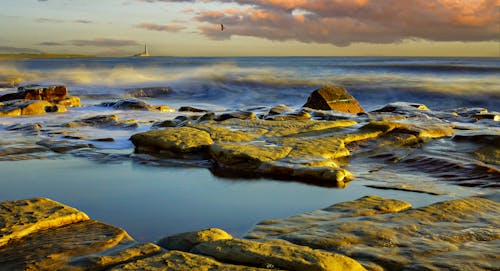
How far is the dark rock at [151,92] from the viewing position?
23.9m

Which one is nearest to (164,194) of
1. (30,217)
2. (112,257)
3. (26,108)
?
(30,217)

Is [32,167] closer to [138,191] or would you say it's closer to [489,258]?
[138,191]

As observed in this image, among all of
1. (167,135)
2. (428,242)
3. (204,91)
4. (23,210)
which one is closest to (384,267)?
(428,242)

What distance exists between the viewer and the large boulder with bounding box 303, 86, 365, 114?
1101 cm

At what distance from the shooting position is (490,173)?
512cm

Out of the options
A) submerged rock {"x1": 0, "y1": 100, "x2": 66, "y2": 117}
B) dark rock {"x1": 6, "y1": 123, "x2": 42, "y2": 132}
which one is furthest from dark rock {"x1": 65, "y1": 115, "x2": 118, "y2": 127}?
submerged rock {"x1": 0, "y1": 100, "x2": 66, "y2": 117}

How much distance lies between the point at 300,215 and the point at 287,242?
66 cm

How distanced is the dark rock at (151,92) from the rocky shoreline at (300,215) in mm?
14470

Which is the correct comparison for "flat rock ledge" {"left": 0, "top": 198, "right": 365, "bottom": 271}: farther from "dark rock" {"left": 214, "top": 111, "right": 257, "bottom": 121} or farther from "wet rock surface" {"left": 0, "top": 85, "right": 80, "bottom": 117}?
"wet rock surface" {"left": 0, "top": 85, "right": 80, "bottom": 117}

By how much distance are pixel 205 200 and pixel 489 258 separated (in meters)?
2.26

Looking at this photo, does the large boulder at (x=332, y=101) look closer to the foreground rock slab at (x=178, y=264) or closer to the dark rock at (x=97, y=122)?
the dark rock at (x=97, y=122)

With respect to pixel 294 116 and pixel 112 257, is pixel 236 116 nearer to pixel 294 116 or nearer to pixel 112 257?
pixel 294 116

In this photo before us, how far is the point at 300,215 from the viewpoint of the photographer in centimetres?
351

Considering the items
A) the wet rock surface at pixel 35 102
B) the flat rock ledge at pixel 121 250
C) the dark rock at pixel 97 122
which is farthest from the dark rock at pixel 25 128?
the flat rock ledge at pixel 121 250
